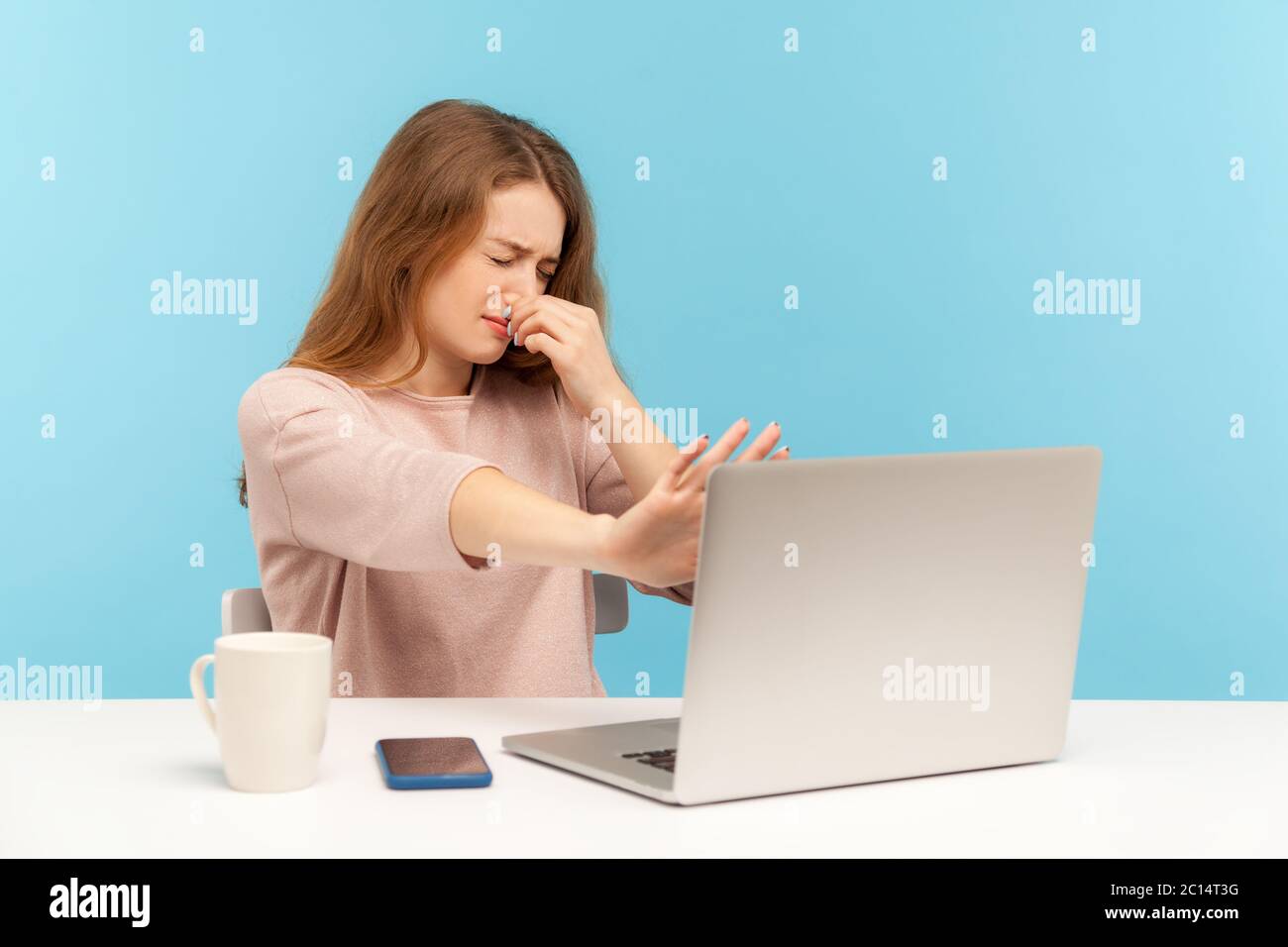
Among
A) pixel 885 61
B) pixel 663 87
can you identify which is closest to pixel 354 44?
pixel 663 87

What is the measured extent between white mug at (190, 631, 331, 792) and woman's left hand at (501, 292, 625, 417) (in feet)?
2.83

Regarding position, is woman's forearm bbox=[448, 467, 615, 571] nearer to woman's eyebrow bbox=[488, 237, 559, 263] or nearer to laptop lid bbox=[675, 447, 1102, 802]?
laptop lid bbox=[675, 447, 1102, 802]

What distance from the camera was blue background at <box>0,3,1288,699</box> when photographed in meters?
3.36

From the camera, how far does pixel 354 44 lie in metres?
3.36

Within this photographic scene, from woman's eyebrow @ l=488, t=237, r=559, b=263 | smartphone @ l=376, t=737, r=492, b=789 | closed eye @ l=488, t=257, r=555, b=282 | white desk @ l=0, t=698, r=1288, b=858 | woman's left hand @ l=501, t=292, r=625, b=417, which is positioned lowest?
white desk @ l=0, t=698, r=1288, b=858

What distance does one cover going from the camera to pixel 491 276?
1.82m

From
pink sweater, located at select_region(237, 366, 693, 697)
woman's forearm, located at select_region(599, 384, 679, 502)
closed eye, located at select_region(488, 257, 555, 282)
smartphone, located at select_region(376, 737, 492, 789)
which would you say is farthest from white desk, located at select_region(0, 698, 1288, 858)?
closed eye, located at select_region(488, 257, 555, 282)

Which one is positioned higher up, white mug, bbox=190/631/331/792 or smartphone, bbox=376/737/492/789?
white mug, bbox=190/631/331/792

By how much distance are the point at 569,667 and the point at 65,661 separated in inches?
79.6

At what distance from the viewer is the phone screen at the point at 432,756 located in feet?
3.35

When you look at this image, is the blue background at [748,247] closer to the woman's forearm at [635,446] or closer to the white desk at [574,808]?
the woman's forearm at [635,446]

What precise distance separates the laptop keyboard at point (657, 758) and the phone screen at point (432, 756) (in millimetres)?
123

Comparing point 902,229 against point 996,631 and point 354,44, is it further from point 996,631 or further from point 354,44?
point 996,631

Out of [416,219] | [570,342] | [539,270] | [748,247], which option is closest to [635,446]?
[570,342]
